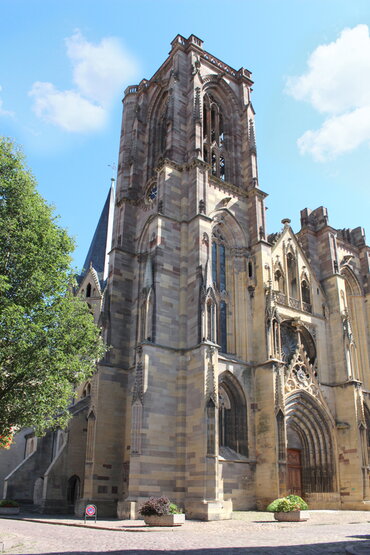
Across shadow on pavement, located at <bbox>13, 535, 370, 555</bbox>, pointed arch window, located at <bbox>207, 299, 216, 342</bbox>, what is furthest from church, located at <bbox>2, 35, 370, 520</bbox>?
shadow on pavement, located at <bbox>13, 535, 370, 555</bbox>

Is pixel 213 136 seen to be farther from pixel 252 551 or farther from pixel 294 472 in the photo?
pixel 252 551

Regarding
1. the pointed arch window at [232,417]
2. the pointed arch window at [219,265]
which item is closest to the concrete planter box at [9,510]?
the pointed arch window at [232,417]

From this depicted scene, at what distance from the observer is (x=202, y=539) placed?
13094mm

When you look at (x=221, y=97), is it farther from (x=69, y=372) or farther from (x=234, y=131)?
(x=69, y=372)

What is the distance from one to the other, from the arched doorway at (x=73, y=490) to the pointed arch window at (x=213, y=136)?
1970 cm

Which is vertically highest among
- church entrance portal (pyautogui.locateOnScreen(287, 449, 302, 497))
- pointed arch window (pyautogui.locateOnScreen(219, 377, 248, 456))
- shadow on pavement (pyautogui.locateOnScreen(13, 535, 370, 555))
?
pointed arch window (pyautogui.locateOnScreen(219, 377, 248, 456))

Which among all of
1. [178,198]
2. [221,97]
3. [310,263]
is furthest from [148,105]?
[310,263]

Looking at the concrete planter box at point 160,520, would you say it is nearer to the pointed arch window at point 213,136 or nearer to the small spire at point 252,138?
the pointed arch window at point 213,136

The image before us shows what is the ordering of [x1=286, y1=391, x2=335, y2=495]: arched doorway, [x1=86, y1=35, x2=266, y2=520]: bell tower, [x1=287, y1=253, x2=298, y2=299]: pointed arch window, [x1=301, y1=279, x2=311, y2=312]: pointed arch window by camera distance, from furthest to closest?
[x1=301, y1=279, x2=311, y2=312]: pointed arch window
[x1=287, y1=253, x2=298, y2=299]: pointed arch window
[x1=286, y1=391, x2=335, y2=495]: arched doorway
[x1=86, y1=35, x2=266, y2=520]: bell tower

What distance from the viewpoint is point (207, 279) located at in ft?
81.5

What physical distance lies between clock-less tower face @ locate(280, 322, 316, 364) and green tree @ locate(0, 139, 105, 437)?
14.1 meters

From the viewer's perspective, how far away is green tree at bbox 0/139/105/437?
15.7 m

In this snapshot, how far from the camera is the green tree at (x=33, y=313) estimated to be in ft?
51.6

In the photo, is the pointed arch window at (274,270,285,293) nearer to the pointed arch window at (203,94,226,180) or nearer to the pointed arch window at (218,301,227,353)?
the pointed arch window at (218,301,227,353)
